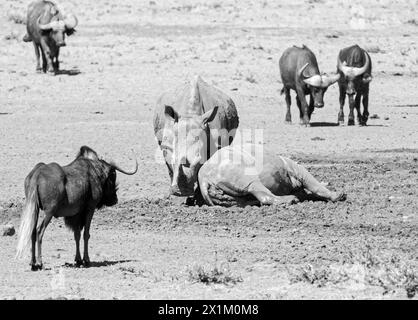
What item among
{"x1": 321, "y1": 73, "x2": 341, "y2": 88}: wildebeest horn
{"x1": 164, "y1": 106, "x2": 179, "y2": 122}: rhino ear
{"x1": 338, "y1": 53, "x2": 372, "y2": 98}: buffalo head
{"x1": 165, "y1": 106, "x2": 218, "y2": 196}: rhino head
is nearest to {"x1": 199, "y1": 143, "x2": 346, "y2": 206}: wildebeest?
{"x1": 165, "y1": 106, "x2": 218, "y2": 196}: rhino head

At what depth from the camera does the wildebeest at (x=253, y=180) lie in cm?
1316

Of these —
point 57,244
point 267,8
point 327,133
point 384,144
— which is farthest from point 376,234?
point 267,8

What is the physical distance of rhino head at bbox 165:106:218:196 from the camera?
42.5 ft

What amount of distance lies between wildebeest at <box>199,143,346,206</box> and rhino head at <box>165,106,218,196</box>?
149 mm

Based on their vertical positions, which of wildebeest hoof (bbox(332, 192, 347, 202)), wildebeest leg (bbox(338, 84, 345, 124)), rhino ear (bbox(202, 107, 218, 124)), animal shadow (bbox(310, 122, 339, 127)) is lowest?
animal shadow (bbox(310, 122, 339, 127))

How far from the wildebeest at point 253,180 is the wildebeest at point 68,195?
2707 millimetres

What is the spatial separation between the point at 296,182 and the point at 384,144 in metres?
6.49

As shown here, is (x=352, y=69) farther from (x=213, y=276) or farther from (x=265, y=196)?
(x=213, y=276)

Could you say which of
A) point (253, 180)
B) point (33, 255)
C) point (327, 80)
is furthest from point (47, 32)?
point (33, 255)

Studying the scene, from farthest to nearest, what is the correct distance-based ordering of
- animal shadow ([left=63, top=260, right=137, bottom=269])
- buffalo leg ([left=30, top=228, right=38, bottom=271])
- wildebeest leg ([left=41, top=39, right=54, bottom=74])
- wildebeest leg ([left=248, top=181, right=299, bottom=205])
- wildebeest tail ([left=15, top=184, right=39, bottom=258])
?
wildebeest leg ([left=41, top=39, right=54, bottom=74]), wildebeest leg ([left=248, top=181, right=299, bottom=205]), animal shadow ([left=63, top=260, right=137, bottom=269]), buffalo leg ([left=30, top=228, right=38, bottom=271]), wildebeest tail ([left=15, top=184, right=39, bottom=258])

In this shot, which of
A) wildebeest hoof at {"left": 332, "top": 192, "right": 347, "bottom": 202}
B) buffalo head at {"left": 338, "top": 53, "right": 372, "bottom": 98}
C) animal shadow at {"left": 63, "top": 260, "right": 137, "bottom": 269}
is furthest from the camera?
buffalo head at {"left": 338, "top": 53, "right": 372, "bottom": 98}

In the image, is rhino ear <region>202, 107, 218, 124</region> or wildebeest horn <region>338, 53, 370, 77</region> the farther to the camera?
wildebeest horn <region>338, 53, 370, 77</region>

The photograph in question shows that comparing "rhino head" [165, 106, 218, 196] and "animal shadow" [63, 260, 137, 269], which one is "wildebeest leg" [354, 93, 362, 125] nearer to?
"rhino head" [165, 106, 218, 196]

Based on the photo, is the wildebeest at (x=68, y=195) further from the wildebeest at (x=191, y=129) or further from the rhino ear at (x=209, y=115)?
the rhino ear at (x=209, y=115)
